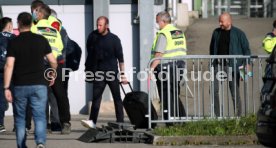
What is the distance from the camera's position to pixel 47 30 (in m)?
14.2

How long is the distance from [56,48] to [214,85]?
2314mm

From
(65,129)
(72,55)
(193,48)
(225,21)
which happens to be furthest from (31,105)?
(193,48)

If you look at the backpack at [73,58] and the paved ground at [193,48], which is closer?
the paved ground at [193,48]

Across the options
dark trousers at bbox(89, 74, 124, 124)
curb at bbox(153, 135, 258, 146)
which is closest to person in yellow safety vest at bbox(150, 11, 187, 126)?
dark trousers at bbox(89, 74, 124, 124)

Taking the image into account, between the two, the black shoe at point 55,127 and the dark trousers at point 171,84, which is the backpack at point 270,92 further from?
the black shoe at point 55,127

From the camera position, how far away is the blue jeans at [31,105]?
11.5 metres

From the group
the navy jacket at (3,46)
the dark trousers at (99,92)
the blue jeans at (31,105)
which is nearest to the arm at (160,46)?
the dark trousers at (99,92)

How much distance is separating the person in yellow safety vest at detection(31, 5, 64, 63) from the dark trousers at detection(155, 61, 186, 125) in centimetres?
145

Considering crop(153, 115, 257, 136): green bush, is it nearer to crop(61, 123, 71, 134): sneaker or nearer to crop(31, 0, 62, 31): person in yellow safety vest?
crop(61, 123, 71, 134): sneaker

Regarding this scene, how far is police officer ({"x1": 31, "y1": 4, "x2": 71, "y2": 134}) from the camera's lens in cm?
1420

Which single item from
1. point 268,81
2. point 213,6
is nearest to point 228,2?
point 213,6

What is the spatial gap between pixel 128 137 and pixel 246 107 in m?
1.81

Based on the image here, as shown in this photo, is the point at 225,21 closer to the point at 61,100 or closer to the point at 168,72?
the point at 168,72

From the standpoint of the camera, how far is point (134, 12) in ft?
60.6
